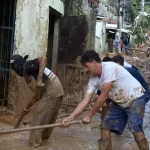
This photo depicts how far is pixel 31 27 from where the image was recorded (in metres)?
7.63

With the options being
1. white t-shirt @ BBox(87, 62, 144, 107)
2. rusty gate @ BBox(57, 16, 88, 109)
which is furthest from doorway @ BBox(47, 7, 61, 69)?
white t-shirt @ BBox(87, 62, 144, 107)

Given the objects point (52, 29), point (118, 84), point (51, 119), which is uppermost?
point (52, 29)

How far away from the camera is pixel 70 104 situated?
8531 mm

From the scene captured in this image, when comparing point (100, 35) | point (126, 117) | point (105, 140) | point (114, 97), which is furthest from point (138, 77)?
point (100, 35)

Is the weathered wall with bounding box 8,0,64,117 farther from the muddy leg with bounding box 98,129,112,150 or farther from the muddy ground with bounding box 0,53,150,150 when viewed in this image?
the muddy leg with bounding box 98,129,112,150

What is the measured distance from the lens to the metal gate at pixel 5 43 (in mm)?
7746

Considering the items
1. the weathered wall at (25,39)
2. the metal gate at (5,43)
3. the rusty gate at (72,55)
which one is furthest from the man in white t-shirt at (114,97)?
the rusty gate at (72,55)

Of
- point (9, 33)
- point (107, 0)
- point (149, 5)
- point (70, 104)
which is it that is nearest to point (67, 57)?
point (70, 104)

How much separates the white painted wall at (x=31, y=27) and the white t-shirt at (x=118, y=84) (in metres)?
3.12

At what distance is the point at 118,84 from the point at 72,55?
514 centimetres

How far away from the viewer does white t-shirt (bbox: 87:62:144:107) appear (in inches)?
173

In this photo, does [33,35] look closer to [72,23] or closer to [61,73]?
[61,73]

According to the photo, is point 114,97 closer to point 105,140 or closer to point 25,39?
point 105,140

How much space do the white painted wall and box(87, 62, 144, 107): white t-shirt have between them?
10.3ft
